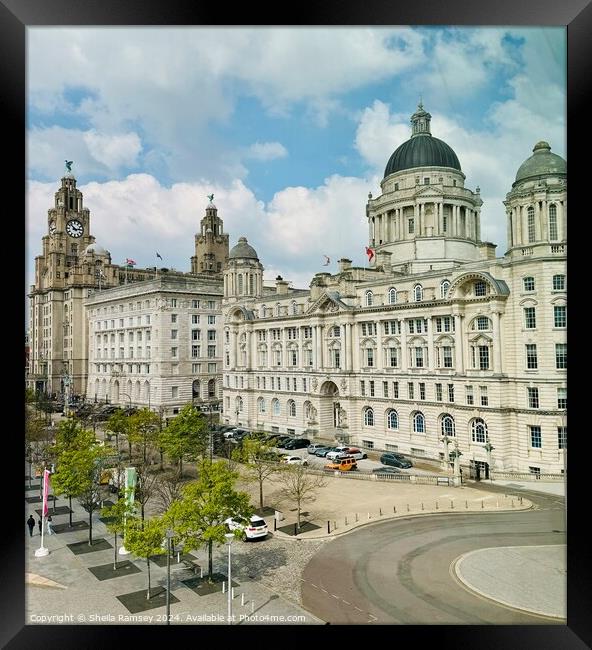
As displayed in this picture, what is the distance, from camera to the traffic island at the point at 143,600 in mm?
15789

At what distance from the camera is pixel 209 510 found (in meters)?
17.4

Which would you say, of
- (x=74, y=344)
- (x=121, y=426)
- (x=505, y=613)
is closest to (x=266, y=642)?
(x=505, y=613)

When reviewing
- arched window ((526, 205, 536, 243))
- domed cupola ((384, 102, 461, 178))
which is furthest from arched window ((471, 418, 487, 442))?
domed cupola ((384, 102, 461, 178))

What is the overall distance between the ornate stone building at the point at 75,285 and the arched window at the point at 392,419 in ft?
83.0

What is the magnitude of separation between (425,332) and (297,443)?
13005mm

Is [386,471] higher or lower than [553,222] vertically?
lower

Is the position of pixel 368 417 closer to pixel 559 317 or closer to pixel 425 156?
pixel 559 317

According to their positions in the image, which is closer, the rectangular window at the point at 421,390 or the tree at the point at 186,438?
the tree at the point at 186,438

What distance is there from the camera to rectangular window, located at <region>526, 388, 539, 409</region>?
3000 cm

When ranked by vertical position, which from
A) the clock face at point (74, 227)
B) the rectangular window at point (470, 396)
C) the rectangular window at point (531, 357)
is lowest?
the rectangular window at point (470, 396)

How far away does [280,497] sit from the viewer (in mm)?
28078

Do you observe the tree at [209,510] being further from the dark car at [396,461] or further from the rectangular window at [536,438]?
the rectangular window at [536,438]

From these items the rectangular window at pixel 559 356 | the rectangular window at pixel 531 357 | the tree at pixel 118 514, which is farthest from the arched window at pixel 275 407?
the tree at pixel 118 514

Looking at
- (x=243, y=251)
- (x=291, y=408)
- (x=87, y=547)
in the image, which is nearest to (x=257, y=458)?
(x=87, y=547)
